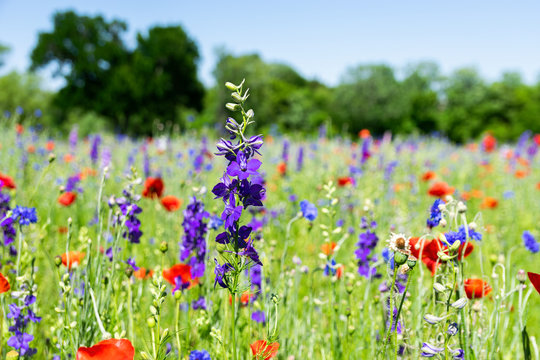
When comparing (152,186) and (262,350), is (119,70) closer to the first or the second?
(152,186)

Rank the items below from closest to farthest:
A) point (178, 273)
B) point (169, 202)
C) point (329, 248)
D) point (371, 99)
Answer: point (178, 273)
point (329, 248)
point (169, 202)
point (371, 99)

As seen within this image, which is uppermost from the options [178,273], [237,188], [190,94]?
[190,94]

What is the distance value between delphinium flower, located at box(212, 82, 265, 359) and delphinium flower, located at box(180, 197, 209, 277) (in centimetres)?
66

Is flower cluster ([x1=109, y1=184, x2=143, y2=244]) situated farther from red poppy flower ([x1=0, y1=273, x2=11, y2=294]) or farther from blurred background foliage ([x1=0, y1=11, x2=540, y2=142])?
blurred background foliage ([x1=0, y1=11, x2=540, y2=142])

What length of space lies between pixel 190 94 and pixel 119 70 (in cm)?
564

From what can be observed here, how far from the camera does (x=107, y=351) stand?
2.64 ft

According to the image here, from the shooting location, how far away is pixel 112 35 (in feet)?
101

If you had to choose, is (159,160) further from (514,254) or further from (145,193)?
(514,254)

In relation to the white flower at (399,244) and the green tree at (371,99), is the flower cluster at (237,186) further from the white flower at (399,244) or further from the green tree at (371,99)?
the green tree at (371,99)

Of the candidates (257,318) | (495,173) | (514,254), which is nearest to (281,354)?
(257,318)

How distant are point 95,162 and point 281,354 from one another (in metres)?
3.69

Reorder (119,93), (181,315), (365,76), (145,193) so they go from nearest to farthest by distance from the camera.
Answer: (181,315)
(145,193)
(119,93)
(365,76)

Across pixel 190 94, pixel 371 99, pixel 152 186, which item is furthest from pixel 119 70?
pixel 152 186

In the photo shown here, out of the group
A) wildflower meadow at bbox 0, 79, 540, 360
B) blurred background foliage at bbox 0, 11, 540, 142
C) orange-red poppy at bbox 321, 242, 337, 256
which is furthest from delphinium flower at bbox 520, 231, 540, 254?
blurred background foliage at bbox 0, 11, 540, 142
